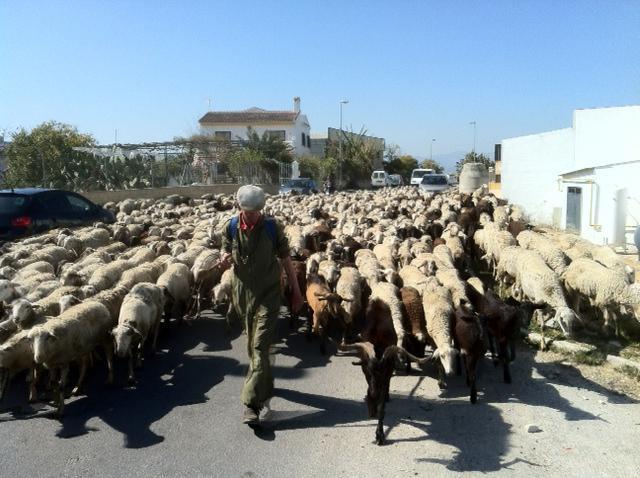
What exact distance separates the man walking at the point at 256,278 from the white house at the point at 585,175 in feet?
35.4

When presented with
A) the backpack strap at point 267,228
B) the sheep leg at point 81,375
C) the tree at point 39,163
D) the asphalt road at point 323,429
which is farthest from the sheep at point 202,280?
the tree at point 39,163

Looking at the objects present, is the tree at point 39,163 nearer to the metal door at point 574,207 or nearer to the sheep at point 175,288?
the sheep at point 175,288

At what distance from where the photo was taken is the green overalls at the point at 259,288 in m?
5.14

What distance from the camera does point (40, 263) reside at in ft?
31.6

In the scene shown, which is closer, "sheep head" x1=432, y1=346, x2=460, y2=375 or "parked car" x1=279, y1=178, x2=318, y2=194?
"sheep head" x1=432, y1=346, x2=460, y2=375

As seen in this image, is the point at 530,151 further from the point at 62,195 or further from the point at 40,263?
the point at 40,263

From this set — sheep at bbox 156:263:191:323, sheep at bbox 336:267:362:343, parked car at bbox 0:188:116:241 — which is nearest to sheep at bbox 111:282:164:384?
sheep at bbox 156:263:191:323

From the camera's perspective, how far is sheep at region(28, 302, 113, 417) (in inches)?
222

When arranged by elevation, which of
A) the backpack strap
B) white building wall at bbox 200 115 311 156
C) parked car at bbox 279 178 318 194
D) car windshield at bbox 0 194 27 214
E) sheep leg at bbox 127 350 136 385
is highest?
white building wall at bbox 200 115 311 156

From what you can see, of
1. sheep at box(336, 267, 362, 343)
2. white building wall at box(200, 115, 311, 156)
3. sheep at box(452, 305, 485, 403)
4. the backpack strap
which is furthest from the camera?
white building wall at box(200, 115, 311, 156)

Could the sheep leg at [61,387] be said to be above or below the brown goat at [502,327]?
below

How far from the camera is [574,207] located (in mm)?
15258

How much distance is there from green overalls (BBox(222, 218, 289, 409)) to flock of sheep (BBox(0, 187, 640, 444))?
0.83 m

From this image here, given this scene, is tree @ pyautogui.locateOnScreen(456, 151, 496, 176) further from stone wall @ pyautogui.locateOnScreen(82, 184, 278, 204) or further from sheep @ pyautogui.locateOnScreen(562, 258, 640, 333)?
sheep @ pyautogui.locateOnScreen(562, 258, 640, 333)
